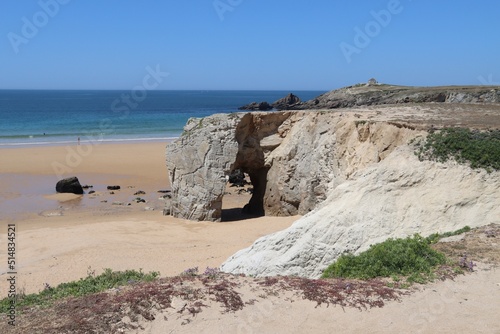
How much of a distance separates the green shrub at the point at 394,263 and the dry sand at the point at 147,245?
67cm

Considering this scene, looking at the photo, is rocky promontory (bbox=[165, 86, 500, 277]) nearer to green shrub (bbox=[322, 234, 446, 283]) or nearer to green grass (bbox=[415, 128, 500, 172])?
green grass (bbox=[415, 128, 500, 172])

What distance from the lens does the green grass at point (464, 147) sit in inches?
553

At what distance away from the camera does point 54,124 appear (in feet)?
231

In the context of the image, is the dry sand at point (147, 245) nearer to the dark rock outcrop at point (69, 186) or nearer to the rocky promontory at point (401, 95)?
the dark rock outcrop at point (69, 186)

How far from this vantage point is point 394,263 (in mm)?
10016

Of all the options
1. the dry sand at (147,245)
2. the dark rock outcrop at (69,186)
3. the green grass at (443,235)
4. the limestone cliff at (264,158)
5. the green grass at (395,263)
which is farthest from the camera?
the dark rock outcrop at (69,186)

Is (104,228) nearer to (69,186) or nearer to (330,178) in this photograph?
(69,186)

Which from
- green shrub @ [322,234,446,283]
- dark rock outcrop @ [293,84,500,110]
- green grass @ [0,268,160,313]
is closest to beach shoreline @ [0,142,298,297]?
green grass @ [0,268,160,313]

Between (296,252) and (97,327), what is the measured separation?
5.86 m

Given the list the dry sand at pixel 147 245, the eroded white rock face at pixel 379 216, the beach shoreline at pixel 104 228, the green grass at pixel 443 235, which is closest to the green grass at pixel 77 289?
the dry sand at pixel 147 245

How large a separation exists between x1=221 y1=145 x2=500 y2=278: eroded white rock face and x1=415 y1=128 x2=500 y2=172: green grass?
37cm

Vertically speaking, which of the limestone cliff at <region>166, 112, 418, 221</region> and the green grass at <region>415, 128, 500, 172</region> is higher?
the green grass at <region>415, 128, 500, 172</region>

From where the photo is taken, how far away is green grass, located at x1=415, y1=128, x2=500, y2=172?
14.0 m

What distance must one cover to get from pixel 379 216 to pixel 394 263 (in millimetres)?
3169
